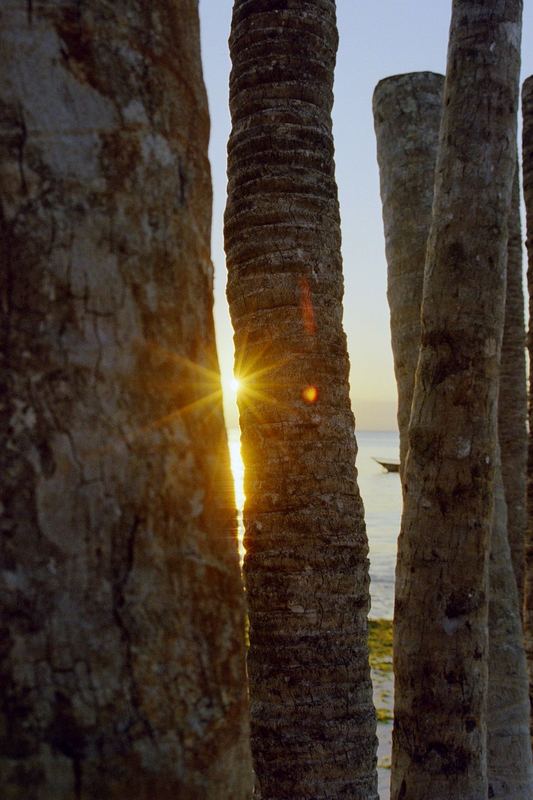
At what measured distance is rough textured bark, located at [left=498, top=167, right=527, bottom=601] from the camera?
8383mm

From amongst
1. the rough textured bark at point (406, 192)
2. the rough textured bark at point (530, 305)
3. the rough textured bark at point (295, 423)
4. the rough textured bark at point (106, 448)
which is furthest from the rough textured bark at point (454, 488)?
the rough textured bark at point (530, 305)

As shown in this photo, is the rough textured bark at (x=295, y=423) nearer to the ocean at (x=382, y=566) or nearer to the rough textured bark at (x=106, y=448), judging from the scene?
the ocean at (x=382, y=566)

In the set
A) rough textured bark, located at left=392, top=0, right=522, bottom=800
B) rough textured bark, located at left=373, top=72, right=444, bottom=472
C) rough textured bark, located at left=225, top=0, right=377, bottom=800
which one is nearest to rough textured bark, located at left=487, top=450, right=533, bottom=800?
rough textured bark, located at left=373, top=72, right=444, bottom=472

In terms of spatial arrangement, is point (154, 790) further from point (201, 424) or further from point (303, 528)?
point (303, 528)

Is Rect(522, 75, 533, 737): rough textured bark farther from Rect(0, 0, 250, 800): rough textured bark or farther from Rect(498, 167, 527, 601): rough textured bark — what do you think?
Rect(0, 0, 250, 800): rough textured bark

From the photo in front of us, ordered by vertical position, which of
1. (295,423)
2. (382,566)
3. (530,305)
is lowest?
(382,566)

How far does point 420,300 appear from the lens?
621cm

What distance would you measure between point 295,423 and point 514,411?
14.4 feet

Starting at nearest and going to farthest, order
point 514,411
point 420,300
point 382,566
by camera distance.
A: point 420,300, point 514,411, point 382,566

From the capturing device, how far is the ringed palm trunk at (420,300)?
230 inches

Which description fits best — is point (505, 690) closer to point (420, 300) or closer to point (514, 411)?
point (420, 300)

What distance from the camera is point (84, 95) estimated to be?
1.85 meters

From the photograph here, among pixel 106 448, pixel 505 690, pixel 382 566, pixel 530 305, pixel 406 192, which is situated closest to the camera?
pixel 106 448

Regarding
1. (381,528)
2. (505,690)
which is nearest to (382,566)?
(381,528)
